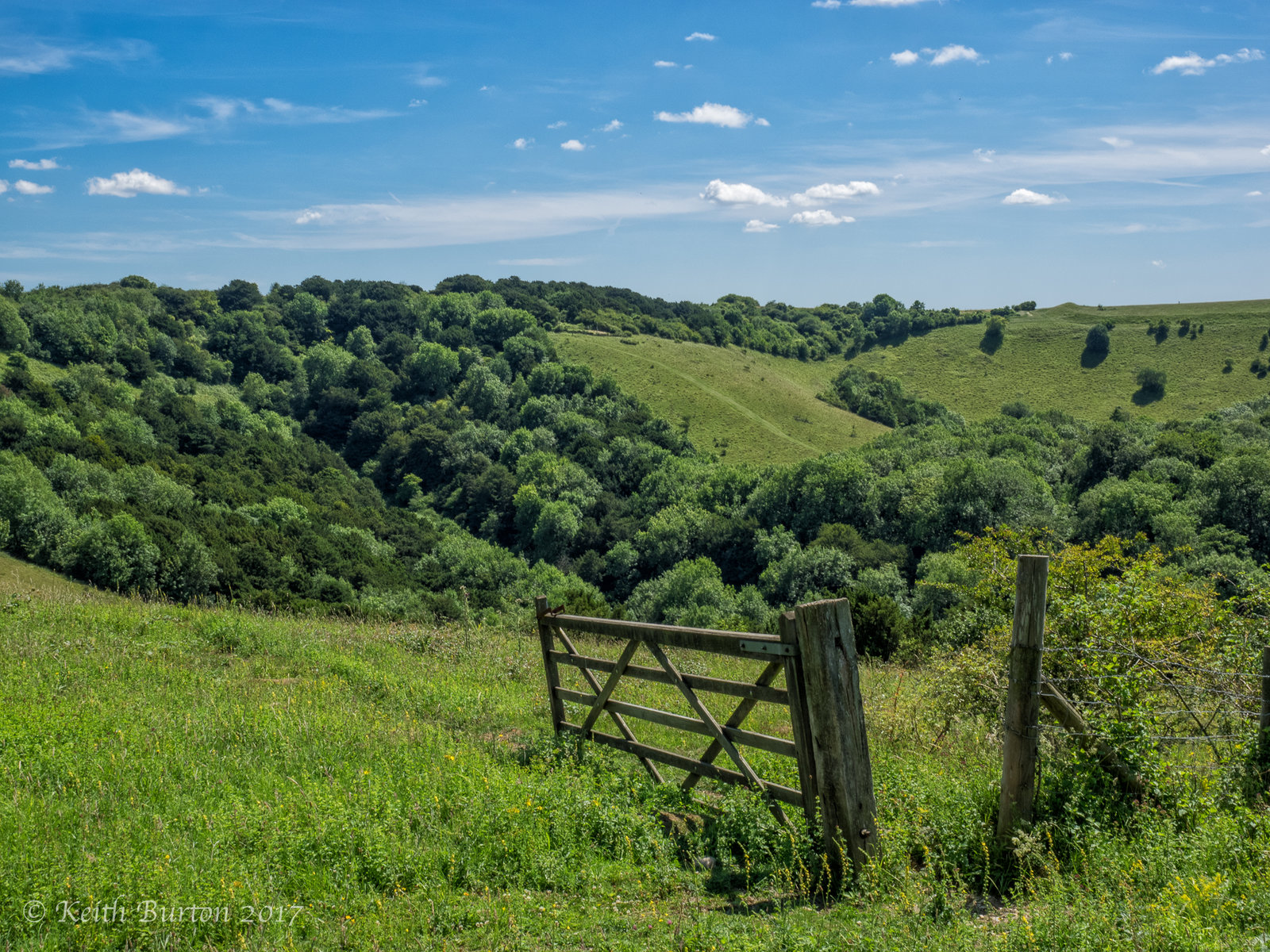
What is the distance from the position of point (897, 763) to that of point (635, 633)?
8.93ft

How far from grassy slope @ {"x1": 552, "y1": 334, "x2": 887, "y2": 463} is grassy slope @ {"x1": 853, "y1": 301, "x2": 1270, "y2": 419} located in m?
17.8

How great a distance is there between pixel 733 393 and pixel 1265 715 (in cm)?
10002

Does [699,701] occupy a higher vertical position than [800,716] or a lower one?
lower

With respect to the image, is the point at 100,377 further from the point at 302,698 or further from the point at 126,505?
the point at 302,698

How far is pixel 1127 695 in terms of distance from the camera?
5133 mm

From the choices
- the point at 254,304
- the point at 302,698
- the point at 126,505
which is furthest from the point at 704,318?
the point at 302,698

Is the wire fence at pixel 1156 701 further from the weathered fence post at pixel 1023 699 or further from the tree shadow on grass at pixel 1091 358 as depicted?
the tree shadow on grass at pixel 1091 358

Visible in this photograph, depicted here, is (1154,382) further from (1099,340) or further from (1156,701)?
(1156,701)

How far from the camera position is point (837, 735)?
457 centimetres

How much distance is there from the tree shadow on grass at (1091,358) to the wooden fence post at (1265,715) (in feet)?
392

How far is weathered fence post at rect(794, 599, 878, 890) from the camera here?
4.57m

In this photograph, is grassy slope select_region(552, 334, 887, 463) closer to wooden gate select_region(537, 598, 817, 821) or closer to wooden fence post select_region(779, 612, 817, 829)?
wooden gate select_region(537, 598, 817, 821)

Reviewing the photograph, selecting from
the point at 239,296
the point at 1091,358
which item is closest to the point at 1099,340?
the point at 1091,358

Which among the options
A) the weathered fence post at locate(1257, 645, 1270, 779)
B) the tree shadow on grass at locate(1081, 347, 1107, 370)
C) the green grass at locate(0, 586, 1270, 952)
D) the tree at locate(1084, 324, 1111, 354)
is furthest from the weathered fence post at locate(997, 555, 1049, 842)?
the tree at locate(1084, 324, 1111, 354)
